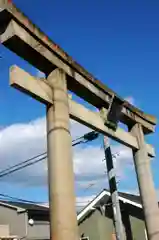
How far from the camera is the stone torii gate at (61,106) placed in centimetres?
351

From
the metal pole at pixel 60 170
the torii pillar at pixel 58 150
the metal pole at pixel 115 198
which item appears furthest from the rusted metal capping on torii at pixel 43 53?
the metal pole at pixel 115 198

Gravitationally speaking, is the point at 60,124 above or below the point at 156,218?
above

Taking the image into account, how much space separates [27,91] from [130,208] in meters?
13.5

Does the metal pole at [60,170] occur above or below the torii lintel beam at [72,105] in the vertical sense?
below

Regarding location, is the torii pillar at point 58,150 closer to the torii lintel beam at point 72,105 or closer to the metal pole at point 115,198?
the torii lintel beam at point 72,105

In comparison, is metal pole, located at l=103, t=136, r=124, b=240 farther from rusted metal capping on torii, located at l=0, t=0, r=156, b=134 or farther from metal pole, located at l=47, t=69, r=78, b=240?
metal pole, located at l=47, t=69, r=78, b=240

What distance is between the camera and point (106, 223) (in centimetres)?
1689

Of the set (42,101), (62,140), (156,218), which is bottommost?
(156,218)

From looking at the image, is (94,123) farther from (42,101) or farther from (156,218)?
(156,218)

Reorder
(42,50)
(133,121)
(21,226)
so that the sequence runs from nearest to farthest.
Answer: (42,50) → (133,121) → (21,226)

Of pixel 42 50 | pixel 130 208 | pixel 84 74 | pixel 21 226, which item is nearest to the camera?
pixel 42 50

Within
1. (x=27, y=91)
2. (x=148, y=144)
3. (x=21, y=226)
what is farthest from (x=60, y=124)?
(x=21, y=226)

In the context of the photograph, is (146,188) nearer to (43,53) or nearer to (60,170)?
(60,170)

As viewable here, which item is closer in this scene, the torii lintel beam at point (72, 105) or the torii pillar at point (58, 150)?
the torii pillar at point (58, 150)
